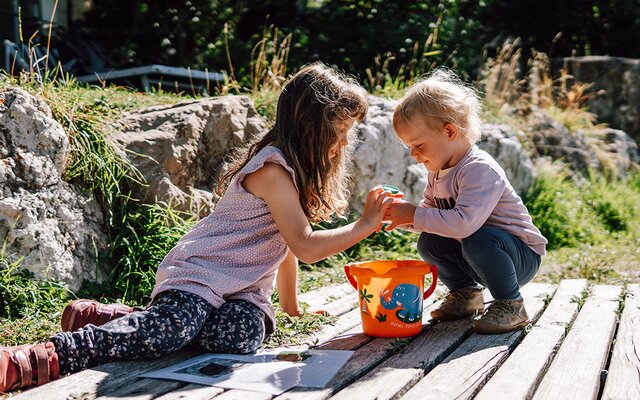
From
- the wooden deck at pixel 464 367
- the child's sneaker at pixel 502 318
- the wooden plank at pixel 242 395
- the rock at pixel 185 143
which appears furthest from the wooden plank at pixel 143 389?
the rock at pixel 185 143

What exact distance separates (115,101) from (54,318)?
5.01 ft

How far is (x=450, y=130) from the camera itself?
8.73ft

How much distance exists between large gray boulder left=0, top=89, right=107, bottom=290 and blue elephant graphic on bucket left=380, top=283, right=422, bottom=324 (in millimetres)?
1573

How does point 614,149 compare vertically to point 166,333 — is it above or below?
below

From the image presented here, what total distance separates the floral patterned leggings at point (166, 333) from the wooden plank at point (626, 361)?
112 cm

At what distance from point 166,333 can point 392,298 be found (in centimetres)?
78

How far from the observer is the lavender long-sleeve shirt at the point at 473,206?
253 centimetres

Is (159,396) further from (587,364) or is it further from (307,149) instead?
(587,364)

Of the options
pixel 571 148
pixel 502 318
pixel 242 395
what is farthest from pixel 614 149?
pixel 242 395

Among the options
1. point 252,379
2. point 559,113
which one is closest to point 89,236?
point 252,379

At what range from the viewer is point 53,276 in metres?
3.24

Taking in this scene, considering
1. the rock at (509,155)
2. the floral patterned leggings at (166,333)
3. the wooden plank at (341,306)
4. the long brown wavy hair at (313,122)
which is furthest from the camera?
the rock at (509,155)

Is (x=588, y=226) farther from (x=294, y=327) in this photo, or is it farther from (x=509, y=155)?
(x=294, y=327)

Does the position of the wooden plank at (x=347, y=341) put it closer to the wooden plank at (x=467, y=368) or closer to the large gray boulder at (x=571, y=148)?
the wooden plank at (x=467, y=368)
